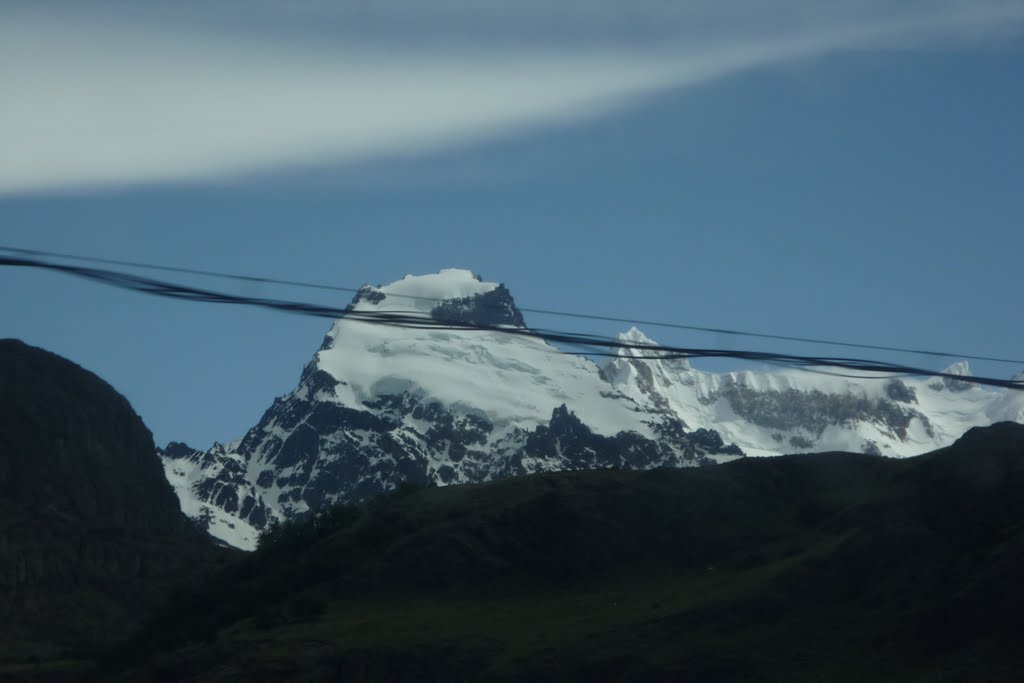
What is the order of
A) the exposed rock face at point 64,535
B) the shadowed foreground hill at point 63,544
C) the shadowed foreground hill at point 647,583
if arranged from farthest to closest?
the exposed rock face at point 64,535 < the shadowed foreground hill at point 63,544 < the shadowed foreground hill at point 647,583

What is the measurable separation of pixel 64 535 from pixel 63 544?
2.90m

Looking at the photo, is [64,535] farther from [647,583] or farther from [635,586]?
[647,583]

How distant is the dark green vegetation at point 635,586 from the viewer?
7150 cm

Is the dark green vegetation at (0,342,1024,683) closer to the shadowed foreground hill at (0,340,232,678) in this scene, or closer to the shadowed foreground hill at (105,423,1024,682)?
the shadowed foreground hill at (105,423,1024,682)

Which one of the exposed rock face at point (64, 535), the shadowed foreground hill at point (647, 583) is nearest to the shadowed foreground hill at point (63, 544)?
the exposed rock face at point (64, 535)

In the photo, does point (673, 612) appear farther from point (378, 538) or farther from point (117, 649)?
point (117, 649)

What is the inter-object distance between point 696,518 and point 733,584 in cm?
1475

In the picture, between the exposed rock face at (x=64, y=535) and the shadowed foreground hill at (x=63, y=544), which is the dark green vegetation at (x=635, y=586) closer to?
the shadowed foreground hill at (x=63, y=544)

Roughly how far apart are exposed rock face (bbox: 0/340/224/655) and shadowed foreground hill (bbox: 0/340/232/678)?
0.15 m

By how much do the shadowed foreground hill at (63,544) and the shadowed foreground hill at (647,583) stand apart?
891 inches

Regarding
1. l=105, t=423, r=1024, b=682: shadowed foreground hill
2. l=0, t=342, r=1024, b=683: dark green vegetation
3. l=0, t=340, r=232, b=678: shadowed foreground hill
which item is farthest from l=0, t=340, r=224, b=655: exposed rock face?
l=105, t=423, r=1024, b=682: shadowed foreground hill

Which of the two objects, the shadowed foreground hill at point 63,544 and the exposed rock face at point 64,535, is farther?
the exposed rock face at point 64,535

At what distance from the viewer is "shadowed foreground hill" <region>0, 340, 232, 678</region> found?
472ft

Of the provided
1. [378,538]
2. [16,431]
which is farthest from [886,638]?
[16,431]
